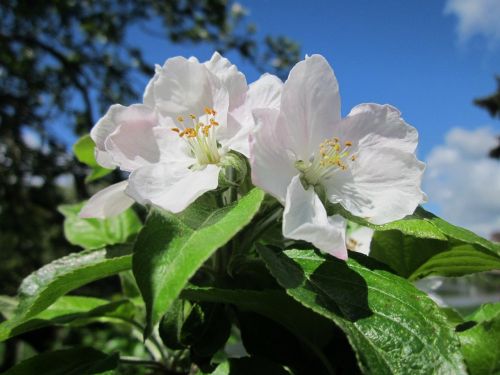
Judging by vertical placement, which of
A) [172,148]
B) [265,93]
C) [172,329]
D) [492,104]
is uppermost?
[492,104]

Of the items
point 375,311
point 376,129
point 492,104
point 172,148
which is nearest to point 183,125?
point 172,148

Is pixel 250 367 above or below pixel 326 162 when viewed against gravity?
below

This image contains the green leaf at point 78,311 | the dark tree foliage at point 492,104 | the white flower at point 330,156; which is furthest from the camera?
the dark tree foliage at point 492,104

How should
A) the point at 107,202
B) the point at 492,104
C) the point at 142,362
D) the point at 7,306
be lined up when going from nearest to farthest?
the point at 107,202 < the point at 142,362 < the point at 7,306 < the point at 492,104

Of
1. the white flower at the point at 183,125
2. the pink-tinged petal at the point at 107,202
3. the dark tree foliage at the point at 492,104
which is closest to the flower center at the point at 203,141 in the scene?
the white flower at the point at 183,125

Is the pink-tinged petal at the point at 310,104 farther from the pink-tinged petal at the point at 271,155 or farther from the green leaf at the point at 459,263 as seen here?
the green leaf at the point at 459,263

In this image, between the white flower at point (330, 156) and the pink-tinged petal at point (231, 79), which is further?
the pink-tinged petal at point (231, 79)

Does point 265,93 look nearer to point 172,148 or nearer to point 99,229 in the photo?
point 172,148
